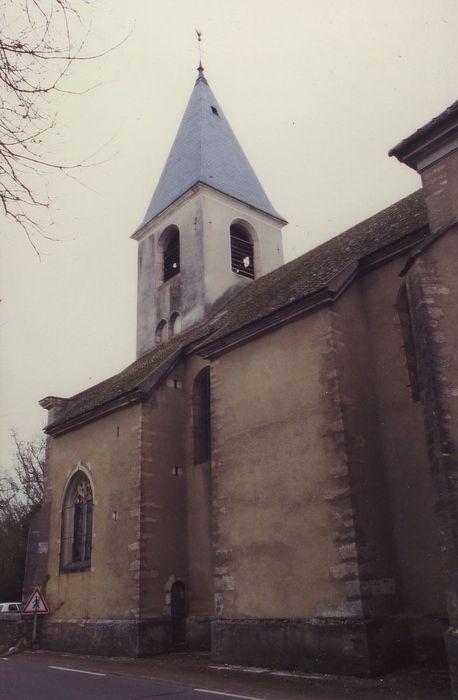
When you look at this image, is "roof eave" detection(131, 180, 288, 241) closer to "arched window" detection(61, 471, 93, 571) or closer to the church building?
the church building

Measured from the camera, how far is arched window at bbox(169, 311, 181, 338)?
76.0 ft

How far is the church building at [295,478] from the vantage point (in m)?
9.91

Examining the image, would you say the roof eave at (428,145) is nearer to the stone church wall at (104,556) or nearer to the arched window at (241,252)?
the stone church wall at (104,556)

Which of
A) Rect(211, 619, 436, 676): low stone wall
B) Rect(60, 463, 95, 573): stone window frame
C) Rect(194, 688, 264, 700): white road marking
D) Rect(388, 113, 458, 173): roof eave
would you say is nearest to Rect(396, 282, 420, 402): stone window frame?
Rect(388, 113, 458, 173): roof eave

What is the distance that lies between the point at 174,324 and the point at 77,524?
853cm

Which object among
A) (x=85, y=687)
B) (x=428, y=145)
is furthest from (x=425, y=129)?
(x=85, y=687)

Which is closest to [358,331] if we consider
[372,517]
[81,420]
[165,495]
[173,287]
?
[372,517]

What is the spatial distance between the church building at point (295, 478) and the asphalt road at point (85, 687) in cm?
228

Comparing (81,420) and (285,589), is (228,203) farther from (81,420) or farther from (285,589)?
(285,589)

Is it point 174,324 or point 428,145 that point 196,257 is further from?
point 428,145

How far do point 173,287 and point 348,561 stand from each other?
50.7ft

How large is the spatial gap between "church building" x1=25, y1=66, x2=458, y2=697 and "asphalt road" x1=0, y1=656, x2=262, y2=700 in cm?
228

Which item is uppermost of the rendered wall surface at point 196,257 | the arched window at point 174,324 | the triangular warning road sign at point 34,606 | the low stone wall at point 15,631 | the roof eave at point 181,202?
the roof eave at point 181,202

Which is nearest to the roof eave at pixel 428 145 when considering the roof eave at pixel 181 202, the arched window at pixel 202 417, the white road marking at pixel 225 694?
the arched window at pixel 202 417
